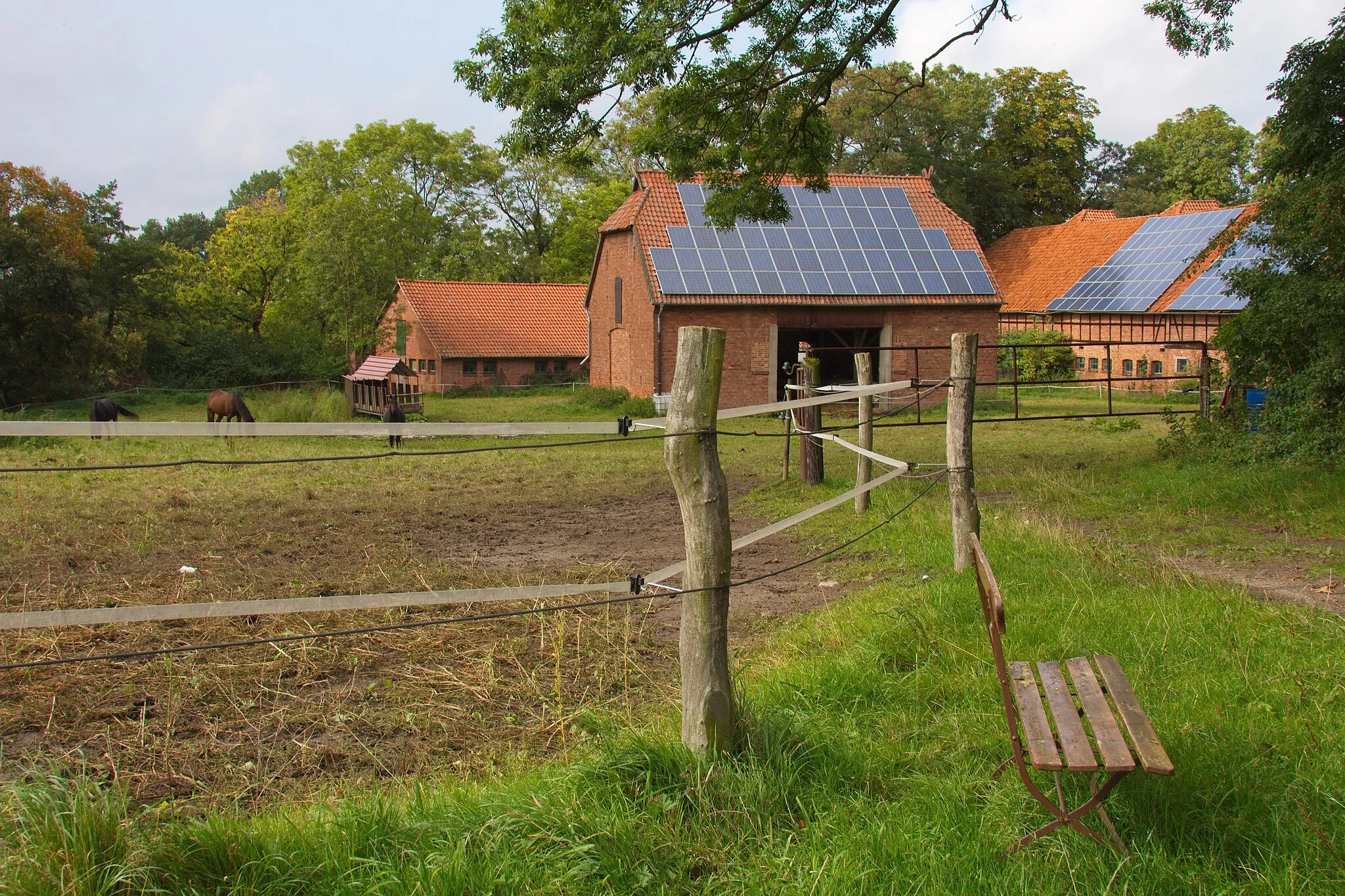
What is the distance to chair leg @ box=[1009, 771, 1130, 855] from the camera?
2.93 meters

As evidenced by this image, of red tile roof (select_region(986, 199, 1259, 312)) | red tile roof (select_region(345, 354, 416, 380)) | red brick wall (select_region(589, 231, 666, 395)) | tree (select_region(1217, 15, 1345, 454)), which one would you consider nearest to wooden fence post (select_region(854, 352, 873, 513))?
tree (select_region(1217, 15, 1345, 454))

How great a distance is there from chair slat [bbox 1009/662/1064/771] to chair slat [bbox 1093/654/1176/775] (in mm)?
239

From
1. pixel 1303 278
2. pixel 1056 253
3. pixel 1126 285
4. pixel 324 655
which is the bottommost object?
pixel 324 655

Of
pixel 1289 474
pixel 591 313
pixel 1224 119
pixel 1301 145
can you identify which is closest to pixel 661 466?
pixel 1289 474

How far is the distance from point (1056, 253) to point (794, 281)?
19.4m

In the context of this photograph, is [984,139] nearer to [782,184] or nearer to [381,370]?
[782,184]

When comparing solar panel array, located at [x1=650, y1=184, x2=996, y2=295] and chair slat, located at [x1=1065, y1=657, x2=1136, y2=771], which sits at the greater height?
A: solar panel array, located at [x1=650, y1=184, x2=996, y2=295]

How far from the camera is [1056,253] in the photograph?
130 ft

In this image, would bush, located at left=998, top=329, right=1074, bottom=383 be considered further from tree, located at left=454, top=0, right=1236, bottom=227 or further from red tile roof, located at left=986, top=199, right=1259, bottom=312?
tree, located at left=454, top=0, right=1236, bottom=227

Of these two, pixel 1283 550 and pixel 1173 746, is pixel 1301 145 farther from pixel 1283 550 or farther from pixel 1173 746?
pixel 1173 746

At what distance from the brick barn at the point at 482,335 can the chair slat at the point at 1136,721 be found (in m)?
36.0

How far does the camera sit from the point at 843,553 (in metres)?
8.41

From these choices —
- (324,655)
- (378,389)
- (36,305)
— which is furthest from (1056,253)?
(324,655)

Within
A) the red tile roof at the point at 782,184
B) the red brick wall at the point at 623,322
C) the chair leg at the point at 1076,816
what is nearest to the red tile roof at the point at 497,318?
the red brick wall at the point at 623,322
